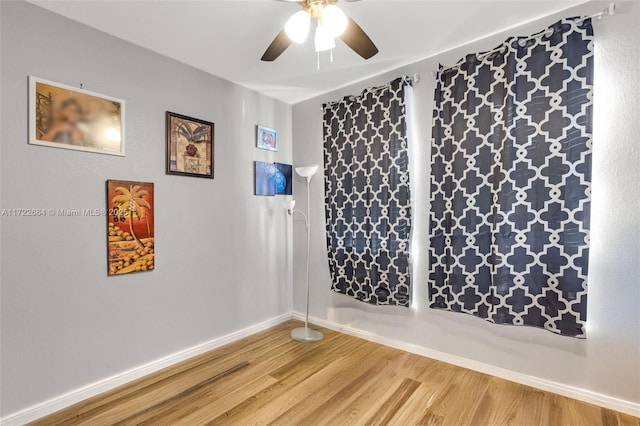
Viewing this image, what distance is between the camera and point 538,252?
1.99m

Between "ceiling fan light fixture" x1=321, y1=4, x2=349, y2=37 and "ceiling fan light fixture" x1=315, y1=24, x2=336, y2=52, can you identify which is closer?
"ceiling fan light fixture" x1=321, y1=4, x2=349, y2=37

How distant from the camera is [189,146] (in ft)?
8.54

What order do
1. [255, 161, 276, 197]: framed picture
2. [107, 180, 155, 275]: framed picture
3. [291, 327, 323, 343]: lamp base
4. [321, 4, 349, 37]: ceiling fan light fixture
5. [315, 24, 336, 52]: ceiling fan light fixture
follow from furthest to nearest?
[255, 161, 276, 197]: framed picture → [291, 327, 323, 343]: lamp base → [107, 180, 155, 275]: framed picture → [315, 24, 336, 52]: ceiling fan light fixture → [321, 4, 349, 37]: ceiling fan light fixture

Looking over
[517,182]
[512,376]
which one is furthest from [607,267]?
[512,376]

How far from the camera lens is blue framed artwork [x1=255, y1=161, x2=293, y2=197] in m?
3.20

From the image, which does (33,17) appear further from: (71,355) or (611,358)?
(611,358)

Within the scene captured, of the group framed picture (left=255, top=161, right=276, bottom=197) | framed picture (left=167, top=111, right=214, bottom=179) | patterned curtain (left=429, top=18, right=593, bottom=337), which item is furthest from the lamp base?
framed picture (left=167, top=111, right=214, bottom=179)

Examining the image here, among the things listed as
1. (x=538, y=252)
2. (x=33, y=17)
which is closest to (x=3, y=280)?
(x=33, y=17)

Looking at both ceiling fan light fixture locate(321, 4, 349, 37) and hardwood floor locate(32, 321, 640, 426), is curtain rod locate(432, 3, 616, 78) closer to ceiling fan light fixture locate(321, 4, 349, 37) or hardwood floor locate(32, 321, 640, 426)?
ceiling fan light fixture locate(321, 4, 349, 37)

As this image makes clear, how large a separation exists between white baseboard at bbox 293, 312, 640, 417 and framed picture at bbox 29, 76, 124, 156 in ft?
8.96

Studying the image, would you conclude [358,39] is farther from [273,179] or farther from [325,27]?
[273,179]

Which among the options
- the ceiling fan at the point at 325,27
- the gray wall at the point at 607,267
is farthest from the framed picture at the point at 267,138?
the gray wall at the point at 607,267

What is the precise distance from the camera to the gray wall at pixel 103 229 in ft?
5.89

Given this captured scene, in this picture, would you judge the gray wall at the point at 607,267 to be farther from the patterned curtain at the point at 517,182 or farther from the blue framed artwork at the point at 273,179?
the blue framed artwork at the point at 273,179
